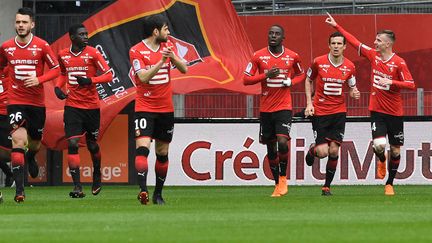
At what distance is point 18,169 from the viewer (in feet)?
57.9

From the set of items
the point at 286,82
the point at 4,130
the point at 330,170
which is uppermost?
the point at 286,82

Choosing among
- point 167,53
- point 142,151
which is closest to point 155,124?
point 142,151

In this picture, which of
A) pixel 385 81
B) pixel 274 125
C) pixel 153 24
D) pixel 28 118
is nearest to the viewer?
pixel 153 24

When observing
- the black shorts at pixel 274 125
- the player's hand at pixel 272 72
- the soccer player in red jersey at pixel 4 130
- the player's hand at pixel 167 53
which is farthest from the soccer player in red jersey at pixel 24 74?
the soccer player in red jersey at pixel 4 130

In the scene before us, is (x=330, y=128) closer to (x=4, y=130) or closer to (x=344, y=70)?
(x=344, y=70)

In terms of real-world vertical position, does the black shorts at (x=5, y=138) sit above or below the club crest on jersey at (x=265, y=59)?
below

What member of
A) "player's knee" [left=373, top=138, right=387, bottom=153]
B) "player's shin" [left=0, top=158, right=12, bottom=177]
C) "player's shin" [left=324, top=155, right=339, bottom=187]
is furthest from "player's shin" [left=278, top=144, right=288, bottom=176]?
"player's shin" [left=0, top=158, right=12, bottom=177]

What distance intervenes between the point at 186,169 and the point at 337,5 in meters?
5.22

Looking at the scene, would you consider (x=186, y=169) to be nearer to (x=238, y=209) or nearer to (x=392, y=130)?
(x=392, y=130)

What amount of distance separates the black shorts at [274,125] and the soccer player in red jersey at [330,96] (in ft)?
2.39

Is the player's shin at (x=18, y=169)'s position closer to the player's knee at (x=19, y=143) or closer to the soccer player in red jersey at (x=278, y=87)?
the player's knee at (x=19, y=143)

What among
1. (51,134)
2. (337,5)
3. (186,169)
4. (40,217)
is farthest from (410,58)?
(40,217)

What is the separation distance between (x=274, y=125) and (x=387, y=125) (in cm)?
175

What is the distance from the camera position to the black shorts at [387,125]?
20.3 meters
